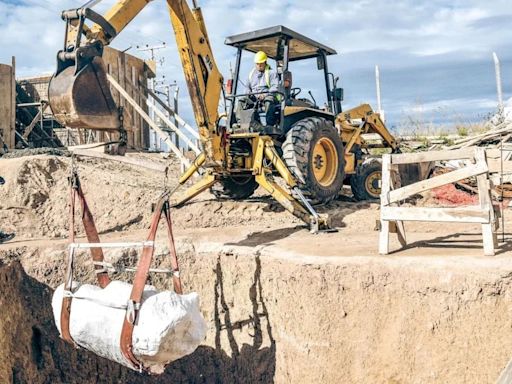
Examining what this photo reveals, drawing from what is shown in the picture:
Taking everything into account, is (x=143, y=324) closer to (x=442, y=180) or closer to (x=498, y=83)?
(x=442, y=180)

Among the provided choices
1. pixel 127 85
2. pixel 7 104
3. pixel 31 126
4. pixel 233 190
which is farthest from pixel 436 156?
pixel 31 126

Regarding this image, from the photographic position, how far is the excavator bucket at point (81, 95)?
585 cm

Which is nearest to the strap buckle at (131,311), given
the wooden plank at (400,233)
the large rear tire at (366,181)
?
the wooden plank at (400,233)

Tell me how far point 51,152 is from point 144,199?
3241 mm

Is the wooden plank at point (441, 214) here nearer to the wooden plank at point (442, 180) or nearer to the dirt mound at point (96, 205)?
the wooden plank at point (442, 180)

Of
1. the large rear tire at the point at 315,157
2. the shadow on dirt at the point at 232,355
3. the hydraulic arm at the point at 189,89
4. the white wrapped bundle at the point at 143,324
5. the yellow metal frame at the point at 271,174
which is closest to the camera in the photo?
the white wrapped bundle at the point at 143,324

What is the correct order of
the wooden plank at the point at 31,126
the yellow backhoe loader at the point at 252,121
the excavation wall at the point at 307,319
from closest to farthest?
1. the excavation wall at the point at 307,319
2. the yellow backhoe loader at the point at 252,121
3. the wooden plank at the point at 31,126

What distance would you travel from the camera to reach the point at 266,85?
27.9 ft

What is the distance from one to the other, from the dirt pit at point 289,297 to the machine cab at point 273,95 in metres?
1.32

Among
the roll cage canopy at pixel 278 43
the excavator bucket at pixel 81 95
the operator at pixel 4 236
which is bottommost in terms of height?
the operator at pixel 4 236

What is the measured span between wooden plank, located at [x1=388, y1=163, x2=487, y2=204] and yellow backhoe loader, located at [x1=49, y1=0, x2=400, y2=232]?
2.00 m

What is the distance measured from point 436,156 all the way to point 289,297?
2.05 m

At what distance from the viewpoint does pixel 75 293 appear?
5035 millimetres

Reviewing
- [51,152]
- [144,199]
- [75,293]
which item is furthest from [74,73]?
[51,152]
